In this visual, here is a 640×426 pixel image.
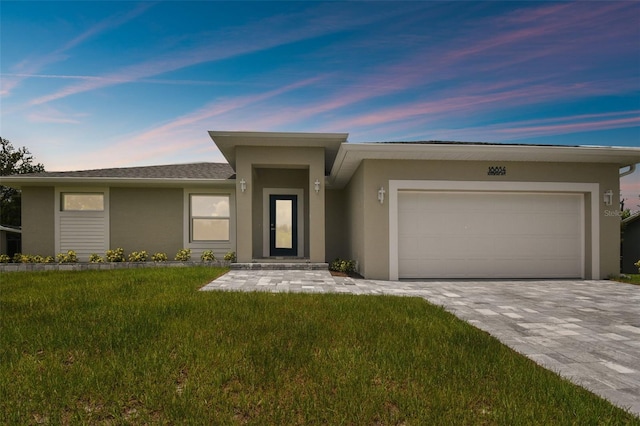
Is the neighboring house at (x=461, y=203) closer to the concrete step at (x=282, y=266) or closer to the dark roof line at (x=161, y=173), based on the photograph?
the concrete step at (x=282, y=266)

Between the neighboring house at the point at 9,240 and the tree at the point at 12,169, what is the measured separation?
339 inches

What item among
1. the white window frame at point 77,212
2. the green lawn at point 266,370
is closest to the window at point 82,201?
the white window frame at point 77,212

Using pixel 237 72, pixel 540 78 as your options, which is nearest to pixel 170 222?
pixel 237 72

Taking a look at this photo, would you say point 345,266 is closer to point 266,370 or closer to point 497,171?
point 497,171

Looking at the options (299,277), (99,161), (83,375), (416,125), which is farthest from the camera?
(99,161)

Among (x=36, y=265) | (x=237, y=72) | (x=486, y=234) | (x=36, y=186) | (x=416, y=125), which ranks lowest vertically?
(x=36, y=265)

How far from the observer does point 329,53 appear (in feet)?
34.6

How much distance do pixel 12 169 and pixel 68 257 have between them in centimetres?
2025

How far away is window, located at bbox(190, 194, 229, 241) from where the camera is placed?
11406mm

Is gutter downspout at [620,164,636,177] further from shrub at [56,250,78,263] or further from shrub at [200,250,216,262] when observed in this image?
shrub at [56,250,78,263]

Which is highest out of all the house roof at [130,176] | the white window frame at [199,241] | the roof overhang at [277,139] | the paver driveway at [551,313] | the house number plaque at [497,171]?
the roof overhang at [277,139]

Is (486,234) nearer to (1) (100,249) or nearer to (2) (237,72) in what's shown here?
(2) (237,72)

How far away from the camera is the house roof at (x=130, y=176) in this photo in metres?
10.6

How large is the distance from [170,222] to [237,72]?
5.74m
